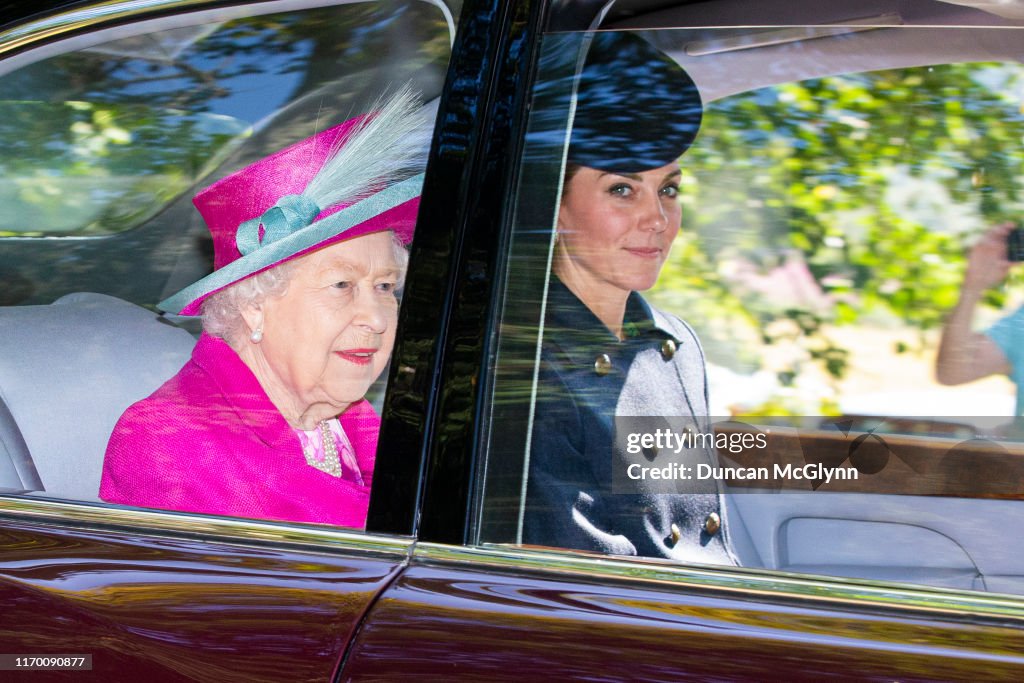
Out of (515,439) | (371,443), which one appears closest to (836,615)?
(515,439)

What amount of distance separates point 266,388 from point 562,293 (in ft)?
1.38

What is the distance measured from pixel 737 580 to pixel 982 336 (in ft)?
1.34

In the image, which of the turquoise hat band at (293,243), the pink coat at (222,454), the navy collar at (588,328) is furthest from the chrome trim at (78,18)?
the navy collar at (588,328)

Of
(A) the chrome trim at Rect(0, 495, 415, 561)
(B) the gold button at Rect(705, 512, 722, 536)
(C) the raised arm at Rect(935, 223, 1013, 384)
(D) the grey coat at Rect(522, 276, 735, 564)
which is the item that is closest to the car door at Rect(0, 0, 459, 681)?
Answer: (A) the chrome trim at Rect(0, 495, 415, 561)

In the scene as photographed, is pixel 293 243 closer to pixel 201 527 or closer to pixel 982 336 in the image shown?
pixel 201 527

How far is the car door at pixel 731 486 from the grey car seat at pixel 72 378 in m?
0.48

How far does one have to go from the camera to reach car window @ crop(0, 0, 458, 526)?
133 cm

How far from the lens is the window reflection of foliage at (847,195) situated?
1.17m

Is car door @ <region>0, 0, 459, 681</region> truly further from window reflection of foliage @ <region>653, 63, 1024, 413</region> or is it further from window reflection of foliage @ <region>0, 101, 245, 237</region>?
window reflection of foliage @ <region>653, 63, 1024, 413</region>

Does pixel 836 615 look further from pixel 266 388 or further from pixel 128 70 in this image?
pixel 128 70

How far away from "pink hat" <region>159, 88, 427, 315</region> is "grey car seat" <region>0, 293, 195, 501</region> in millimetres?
76

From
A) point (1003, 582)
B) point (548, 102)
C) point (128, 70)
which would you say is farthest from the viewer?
point (128, 70)

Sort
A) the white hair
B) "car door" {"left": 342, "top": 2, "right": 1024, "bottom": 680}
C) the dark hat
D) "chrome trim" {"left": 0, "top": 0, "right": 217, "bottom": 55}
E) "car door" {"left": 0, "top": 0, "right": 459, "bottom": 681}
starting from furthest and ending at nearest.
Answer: "chrome trim" {"left": 0, "top": 0, "right": 217, "bottom": 55}, the white hair, the dark hat, "car door" {"left": 0, "top": 0, "right": 459, "bottom": 681}, "car door" {"left": 342, "top": 2, "right": 1024, "bottom": 680}

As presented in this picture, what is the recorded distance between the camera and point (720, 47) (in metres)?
1.29
